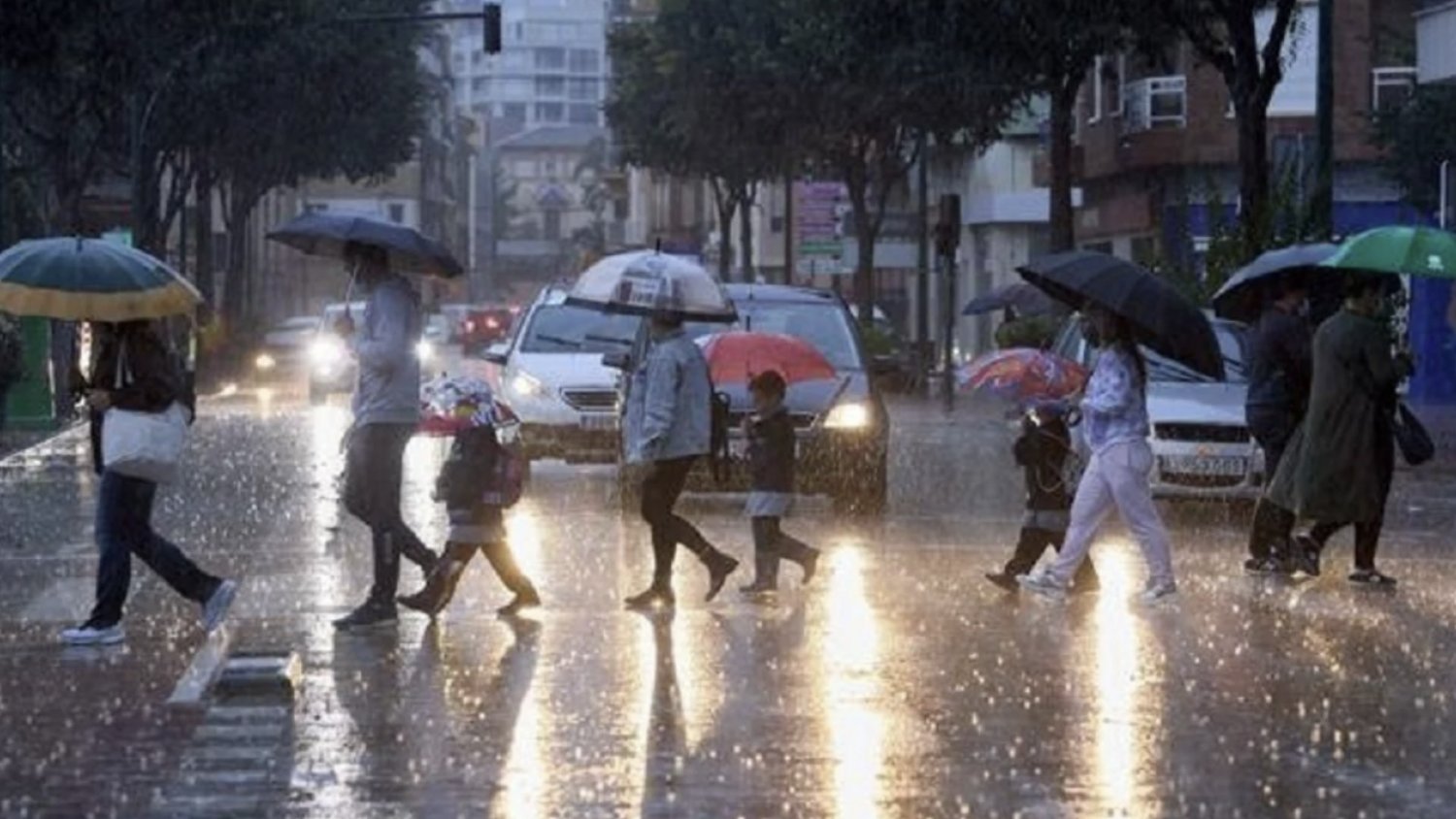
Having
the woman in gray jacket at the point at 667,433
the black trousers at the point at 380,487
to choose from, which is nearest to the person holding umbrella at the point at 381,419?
the black trousers at the point at 380,487

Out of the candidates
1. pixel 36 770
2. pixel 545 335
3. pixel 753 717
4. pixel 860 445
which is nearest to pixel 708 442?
pixel 753 717

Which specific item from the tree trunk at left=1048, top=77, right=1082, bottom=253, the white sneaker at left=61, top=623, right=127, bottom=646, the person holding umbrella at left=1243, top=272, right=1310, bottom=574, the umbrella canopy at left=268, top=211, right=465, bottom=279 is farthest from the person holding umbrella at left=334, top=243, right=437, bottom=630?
the tree trunk at left=1048, top=77, right=1082, bottom=253

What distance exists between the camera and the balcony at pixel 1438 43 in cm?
3594

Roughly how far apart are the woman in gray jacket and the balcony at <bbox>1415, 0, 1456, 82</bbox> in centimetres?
1961

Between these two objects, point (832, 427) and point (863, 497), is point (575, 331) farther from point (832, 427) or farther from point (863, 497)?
point (863, 497)

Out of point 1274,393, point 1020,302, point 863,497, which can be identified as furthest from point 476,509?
point 1020,302

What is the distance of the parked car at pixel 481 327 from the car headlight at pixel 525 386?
64.6 meters

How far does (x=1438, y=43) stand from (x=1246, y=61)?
80.4 inches

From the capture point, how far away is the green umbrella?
20469 mm

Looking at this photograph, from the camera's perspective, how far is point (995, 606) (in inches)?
699

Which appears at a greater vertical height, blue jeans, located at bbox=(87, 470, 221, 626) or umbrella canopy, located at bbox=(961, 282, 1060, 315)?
blue jeans, located at bbox=(87, 470, 221, 626)

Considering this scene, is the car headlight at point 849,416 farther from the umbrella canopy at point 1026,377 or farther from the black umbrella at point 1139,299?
the black umbrella at point 1139,299

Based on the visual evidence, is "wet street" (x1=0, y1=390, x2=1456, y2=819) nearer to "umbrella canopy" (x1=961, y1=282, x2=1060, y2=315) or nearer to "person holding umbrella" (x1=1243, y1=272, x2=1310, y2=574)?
"person holding umbrella" (x1=1243, y1=272, x2=1310, y2=574)

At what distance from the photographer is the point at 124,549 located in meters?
15.5
